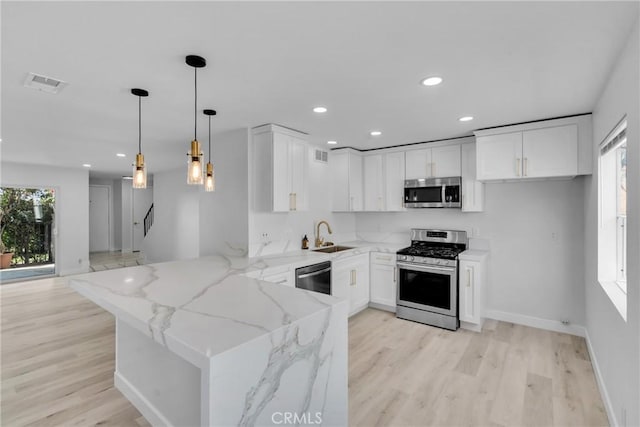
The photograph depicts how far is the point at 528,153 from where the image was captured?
340 centimetres

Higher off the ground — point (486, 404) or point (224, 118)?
point (224, 118)

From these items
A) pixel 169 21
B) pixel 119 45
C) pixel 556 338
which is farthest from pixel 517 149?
pixel 119 45

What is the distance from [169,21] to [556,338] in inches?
181

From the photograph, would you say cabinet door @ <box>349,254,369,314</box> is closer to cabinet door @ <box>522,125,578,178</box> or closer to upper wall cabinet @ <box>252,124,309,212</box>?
upper wall cabinet @ <box>252,124,309,212</box>

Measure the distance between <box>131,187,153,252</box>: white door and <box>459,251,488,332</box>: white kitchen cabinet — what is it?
9372 millimetres

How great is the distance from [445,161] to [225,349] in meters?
3.91

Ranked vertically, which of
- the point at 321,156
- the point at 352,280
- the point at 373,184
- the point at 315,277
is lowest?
the point at 352,280

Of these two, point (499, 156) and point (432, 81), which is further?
point (499, 156)

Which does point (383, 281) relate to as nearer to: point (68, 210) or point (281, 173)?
point (281, 173)

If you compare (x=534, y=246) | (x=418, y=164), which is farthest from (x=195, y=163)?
(x=534, y=246)

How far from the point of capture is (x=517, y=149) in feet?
11.4

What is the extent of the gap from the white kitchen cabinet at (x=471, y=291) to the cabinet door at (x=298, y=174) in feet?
6.79

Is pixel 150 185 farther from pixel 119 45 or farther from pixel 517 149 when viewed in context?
pixel 517 149

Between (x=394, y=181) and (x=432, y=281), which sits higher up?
(x=394, y=181)
